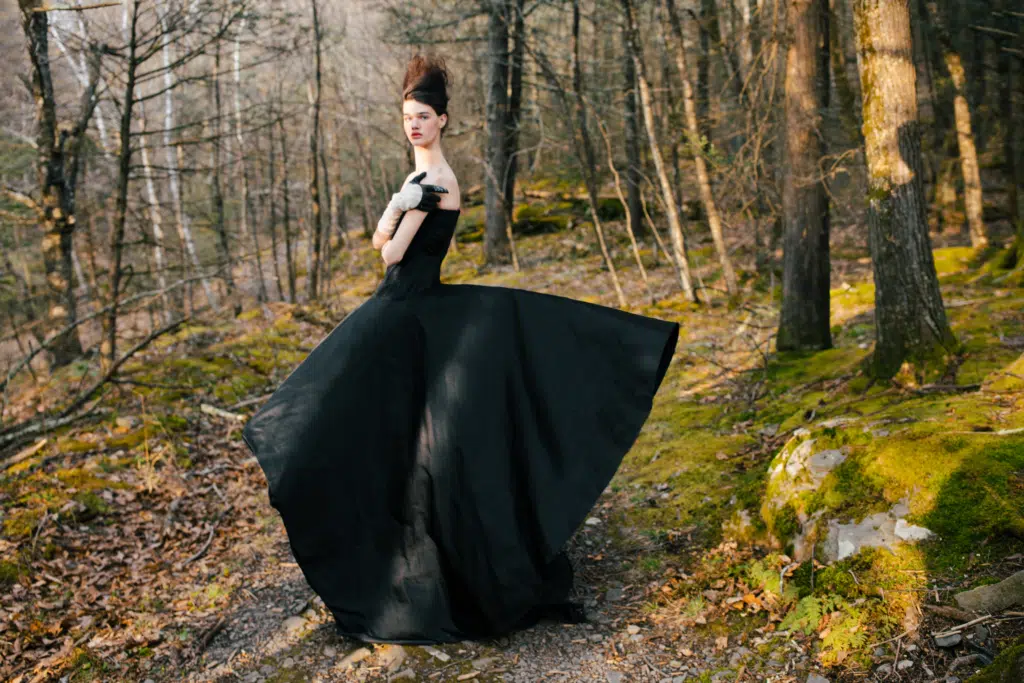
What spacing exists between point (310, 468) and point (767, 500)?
2.70 metres

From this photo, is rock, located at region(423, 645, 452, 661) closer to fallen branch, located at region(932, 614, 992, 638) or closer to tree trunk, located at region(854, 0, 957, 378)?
fallen branch, located at region(932, 614, 992, 638)

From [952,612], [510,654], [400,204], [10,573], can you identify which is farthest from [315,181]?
[952,612]

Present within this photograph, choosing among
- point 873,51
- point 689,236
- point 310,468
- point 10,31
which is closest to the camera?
point 310,468

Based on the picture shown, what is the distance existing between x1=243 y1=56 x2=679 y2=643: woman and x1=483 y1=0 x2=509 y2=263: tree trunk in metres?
10.8

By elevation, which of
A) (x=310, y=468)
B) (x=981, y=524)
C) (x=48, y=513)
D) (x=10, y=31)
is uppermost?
(x=10, y=31)

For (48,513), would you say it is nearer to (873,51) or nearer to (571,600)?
(571,600)

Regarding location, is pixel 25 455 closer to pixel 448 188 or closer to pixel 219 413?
pixel 219 413

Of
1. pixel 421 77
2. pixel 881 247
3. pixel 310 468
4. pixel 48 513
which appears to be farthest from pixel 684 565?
pixel 48 513

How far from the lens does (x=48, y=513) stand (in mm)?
5055

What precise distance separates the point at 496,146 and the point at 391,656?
14.1 metres

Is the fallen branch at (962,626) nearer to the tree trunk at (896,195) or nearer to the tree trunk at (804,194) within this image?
the tree trunk at (896,195)

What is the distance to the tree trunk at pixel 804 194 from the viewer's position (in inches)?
267

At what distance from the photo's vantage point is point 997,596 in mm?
2795

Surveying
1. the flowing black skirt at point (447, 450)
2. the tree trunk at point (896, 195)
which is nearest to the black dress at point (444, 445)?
the flowing black skirt at point (447, 450)
